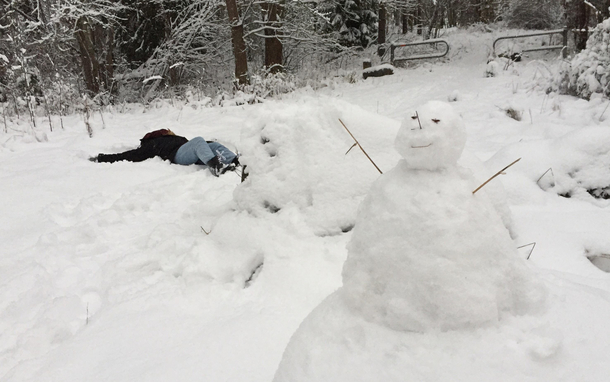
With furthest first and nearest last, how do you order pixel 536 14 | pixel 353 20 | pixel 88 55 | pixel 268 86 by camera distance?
pixel 536 14, pixel 353 20, pixel 88 55, pixel 268 86

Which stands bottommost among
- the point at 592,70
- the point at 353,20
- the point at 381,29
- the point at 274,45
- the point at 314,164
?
the point at 314,164

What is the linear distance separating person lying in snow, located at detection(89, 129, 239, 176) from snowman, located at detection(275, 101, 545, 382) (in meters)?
3.59

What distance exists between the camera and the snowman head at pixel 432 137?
3.08 feet

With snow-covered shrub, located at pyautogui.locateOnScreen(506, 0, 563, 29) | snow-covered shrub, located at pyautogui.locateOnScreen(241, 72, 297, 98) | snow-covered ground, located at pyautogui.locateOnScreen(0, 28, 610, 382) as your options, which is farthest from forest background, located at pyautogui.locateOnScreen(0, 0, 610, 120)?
snow-covered shrub, located at pyautogui.locateOnScreen(506, 0, 563, 29)

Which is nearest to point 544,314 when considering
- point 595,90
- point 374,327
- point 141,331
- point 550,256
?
point 374,327

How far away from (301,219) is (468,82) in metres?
7.32

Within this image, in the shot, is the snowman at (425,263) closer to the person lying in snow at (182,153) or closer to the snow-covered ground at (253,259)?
the snow-covered ground at (253,259)

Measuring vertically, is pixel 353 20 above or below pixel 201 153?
above

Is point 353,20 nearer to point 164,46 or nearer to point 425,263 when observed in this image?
point 164,46

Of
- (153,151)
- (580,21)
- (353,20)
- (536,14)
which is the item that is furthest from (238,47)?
(536,14)

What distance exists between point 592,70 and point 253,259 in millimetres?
5601

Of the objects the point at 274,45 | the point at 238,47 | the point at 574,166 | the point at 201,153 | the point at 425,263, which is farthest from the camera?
the point at 274,45

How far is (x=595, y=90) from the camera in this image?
5.06 metres

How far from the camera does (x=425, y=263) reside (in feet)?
2.92
